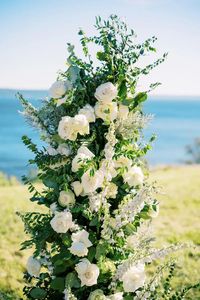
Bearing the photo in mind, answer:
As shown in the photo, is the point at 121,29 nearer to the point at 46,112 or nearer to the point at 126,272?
the point at 46,112

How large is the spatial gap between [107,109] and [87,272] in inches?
49.2

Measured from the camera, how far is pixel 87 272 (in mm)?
3762

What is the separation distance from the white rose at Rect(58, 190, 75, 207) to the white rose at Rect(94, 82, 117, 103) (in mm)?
754

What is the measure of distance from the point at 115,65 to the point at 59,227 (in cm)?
132

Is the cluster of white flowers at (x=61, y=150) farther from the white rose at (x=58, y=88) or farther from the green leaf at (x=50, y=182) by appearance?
the white rose at (x=58, y=88)

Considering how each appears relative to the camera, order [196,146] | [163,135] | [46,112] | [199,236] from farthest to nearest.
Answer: [163,135] → [196,146] → [199,236] → [46,112]

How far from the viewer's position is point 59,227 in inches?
145

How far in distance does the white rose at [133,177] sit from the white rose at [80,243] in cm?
52

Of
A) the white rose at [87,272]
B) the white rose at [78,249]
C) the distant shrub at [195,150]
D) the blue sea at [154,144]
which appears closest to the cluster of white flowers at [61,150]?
the white rose at [78,249]

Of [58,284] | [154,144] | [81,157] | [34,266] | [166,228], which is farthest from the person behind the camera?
[154,144]

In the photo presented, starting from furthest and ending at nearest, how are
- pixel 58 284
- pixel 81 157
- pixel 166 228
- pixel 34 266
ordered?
pixel 166 228
pixel 34 266
pixel 58 284
pixel 81 157

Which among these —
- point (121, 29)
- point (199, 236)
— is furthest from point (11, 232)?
point (121, 29)

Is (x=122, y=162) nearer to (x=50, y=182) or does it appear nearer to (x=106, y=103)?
(x=106, y=103)

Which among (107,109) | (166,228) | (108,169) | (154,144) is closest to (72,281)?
(108,169)
